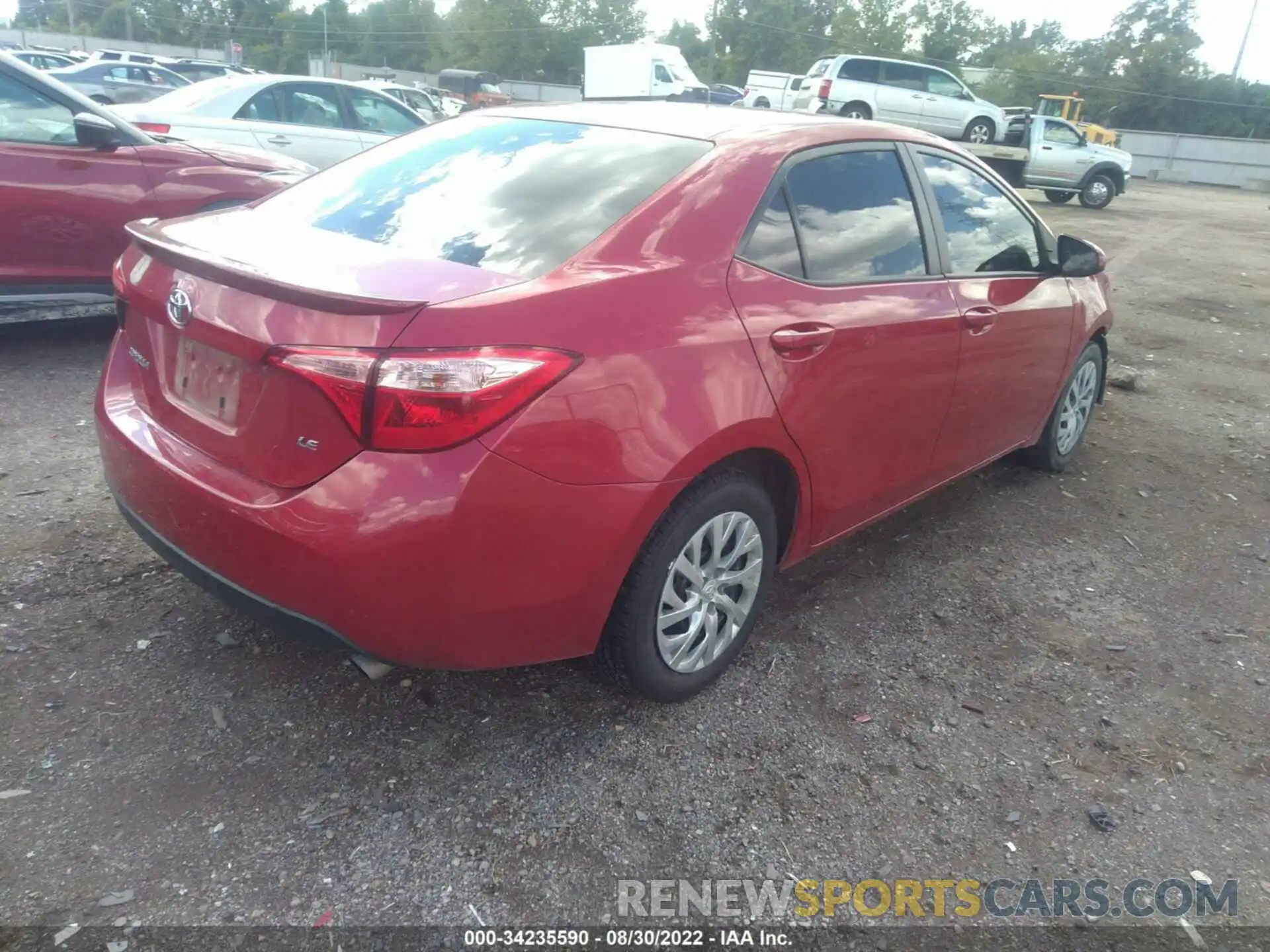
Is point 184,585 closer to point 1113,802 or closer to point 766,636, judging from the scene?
point 766,636

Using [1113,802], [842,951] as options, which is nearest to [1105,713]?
[1113,802]

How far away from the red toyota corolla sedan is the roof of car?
0.05 ft

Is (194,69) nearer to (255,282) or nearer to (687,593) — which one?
(255,282)

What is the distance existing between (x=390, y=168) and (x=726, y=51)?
7981 centimetres

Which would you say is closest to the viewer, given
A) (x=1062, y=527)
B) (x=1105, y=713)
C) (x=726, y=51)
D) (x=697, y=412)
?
(x=697, y=412)

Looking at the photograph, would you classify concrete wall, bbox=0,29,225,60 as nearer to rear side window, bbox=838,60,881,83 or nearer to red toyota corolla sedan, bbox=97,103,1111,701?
rear side window, bbox=838,60,881,83

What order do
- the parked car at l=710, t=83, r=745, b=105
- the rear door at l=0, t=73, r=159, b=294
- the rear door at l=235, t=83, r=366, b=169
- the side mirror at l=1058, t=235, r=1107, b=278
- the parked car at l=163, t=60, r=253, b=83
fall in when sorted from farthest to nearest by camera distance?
the parked car at l=710, t=83, r=745, b=105
the parked car at l=163, t=60, r=253, b=83
the rear door at l=235, t=83, r=366, b=169
the rear door at l=0, t=73, r=159, b=294
the side mirror at l=1058, t=235, r=1107, b=278

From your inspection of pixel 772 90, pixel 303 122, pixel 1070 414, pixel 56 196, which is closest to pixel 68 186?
pixel 56 196

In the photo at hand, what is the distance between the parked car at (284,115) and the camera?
27.0ft

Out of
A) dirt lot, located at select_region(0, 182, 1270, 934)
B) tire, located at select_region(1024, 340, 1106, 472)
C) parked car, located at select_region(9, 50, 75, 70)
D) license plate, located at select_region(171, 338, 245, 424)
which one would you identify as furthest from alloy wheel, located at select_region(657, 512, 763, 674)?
parked car, located at select_region(9, 50, 75, 70)

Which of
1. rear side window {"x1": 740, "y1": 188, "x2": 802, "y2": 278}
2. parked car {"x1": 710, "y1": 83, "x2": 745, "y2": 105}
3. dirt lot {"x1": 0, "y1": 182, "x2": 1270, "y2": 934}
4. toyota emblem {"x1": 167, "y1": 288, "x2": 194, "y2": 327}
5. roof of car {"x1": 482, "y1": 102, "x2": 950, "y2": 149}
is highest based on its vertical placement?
roof of car {"x1": 482, "y1": 102, "x2": 950, "y2": 149}

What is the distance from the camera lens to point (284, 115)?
8.81 m

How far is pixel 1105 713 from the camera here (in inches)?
113

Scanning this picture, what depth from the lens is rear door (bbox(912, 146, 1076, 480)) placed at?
344 cm
